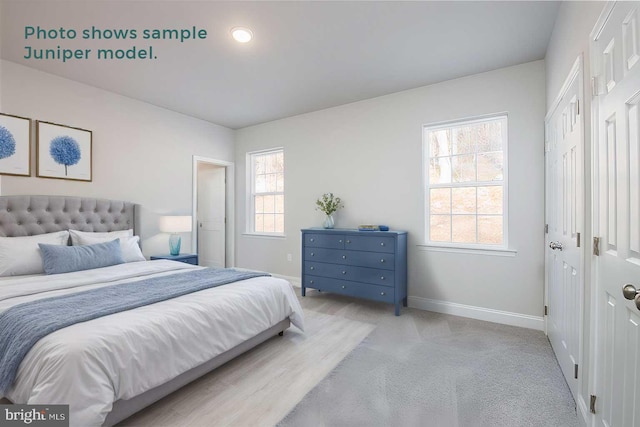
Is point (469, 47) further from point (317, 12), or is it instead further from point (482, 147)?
point (317, 12)

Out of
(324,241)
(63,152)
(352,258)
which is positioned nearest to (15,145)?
(63,152)

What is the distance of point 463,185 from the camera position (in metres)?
3.38

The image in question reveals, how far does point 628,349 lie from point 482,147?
8.52 feet

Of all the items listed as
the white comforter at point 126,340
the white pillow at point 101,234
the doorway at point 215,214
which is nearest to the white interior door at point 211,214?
the doorway at point 215,214

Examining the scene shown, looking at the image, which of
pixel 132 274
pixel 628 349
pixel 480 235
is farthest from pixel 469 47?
pixel 132 274

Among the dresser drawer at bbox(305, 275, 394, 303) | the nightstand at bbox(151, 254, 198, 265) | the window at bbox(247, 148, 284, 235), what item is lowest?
the dresser drawer at bbox(305, 275, 394, 303)

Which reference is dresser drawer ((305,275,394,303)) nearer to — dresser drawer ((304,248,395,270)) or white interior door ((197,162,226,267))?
dresser drawer ((304,248,395,270))

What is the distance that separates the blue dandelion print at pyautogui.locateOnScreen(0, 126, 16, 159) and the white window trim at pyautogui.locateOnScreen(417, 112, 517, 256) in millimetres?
4334

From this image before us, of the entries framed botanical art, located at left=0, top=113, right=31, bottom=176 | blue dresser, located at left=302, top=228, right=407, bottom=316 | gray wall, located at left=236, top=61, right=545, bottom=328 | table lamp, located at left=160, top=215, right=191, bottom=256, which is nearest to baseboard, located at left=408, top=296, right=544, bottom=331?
gray wall, located at left=236, top=61, right=545, bottom=328

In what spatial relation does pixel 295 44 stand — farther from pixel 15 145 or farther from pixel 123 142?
pixel 15 145

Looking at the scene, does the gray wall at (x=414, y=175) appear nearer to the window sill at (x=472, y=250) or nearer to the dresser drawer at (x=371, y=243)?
the window sill at (x=472, y=250)

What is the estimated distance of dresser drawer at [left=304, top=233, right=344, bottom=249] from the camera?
12.3 feet

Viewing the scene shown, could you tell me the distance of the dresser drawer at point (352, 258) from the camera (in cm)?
338

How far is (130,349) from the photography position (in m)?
1.54
